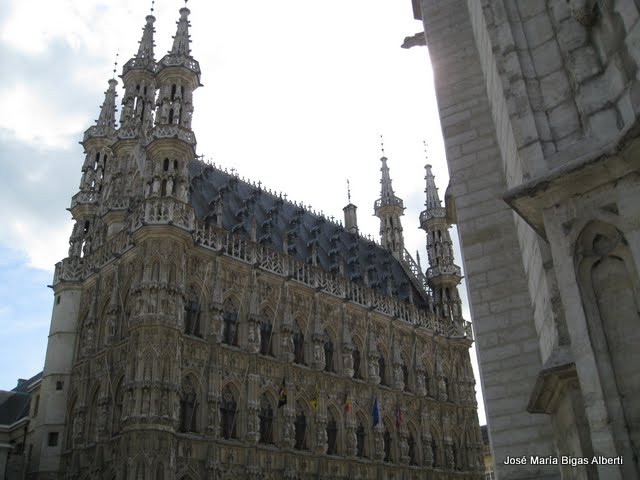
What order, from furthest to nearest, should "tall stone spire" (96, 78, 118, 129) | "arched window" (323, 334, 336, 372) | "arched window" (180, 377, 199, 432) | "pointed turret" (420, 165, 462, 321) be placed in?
1. "pointed turret" (420, 165, 462, 321)
2. "tall stone spire" (96, 78, 118, 129)
3. "arched window" (323, 334, 336, 372)
4. "arched window" (180, 377, 199, 432)

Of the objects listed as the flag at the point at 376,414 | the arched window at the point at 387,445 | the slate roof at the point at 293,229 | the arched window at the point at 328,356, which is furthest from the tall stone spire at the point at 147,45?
the arched window at the point at 387,445

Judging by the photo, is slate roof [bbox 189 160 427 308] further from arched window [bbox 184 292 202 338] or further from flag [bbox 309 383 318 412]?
flag [bbox 309 383 318 412]

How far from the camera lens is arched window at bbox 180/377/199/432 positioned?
23.4 metres

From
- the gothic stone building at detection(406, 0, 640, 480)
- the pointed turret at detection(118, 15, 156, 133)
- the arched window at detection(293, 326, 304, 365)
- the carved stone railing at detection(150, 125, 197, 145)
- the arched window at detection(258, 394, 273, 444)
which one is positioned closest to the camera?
the gothic stone building at detection(406, 0, 640, 480)

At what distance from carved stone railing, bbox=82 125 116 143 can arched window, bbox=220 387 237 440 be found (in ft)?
52.3

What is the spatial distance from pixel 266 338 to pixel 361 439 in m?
7.16

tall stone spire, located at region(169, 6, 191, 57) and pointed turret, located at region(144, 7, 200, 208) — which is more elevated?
tall stone spire, located at region(169, 6, 191, 57)

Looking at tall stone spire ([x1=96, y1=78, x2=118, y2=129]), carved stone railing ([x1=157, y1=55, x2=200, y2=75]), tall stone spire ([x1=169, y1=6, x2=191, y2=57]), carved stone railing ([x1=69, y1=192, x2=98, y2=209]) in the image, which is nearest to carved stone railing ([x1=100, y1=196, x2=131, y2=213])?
carved stone railing ([x1=69, y1=192, x2=98, y2=209])

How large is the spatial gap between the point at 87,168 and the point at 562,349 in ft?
99.3

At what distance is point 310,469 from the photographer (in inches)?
1046

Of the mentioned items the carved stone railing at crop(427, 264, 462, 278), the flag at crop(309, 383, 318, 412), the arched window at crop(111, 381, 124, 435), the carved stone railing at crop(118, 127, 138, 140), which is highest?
the carved stone railing at crop(118, 127, 138, 140)

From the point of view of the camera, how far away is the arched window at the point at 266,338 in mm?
27719

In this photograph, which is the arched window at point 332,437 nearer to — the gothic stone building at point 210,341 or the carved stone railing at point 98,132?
the gothic stone building at point 210,341

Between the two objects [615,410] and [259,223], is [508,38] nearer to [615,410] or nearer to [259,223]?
[615,410]
